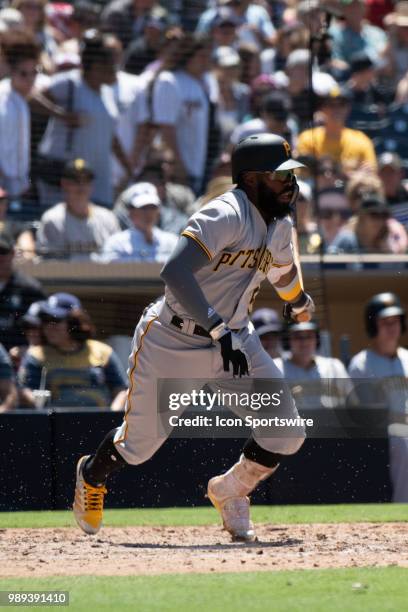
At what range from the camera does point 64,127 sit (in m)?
10.5

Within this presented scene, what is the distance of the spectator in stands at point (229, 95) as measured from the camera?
1166 cm

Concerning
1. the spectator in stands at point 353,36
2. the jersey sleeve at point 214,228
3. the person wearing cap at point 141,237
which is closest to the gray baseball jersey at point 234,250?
the jersey sleeve at point 214,228

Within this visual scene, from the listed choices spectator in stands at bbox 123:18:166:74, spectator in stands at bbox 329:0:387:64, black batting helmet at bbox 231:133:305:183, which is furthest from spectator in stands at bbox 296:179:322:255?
black batting helmet at bbox 231:133:305:183

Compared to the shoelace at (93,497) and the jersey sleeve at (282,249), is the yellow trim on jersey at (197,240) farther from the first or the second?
the shoelace at (93,497)

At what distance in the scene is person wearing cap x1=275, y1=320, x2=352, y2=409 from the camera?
8125 mm

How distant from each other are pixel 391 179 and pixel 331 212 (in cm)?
84

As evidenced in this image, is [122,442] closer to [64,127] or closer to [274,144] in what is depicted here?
[274,144]

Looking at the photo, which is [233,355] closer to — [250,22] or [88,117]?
[88,117]

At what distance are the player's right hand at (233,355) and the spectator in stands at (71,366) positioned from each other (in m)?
2.88

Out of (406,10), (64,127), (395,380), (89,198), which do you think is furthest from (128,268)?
(406,10)

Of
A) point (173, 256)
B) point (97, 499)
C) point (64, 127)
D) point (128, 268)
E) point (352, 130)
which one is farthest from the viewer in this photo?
point (352, 130)

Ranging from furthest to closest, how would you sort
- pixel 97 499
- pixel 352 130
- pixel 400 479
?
pixel 352 130
pixel 400 479
pixel 97 499

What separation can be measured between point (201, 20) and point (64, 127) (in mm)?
2824

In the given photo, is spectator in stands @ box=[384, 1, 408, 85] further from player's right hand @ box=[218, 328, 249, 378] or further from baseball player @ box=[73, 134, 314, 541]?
player's right hand @ box=[218, 328, 249, 378]
